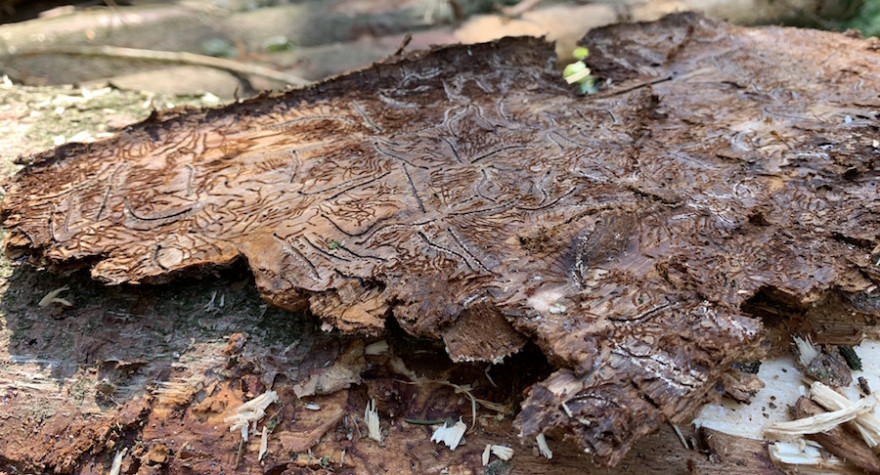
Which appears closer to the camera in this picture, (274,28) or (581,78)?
(581,78)

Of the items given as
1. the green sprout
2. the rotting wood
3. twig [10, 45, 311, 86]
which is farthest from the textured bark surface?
twig [10, 45, 311, 86]

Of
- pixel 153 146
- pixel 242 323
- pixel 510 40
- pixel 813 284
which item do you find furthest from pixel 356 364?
pixel 510 40

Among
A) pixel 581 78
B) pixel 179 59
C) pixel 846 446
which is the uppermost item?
pixel 581 78

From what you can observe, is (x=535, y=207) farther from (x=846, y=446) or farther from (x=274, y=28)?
(x=274, y=28)

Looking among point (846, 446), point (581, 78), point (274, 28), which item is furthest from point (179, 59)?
point (846, 446)

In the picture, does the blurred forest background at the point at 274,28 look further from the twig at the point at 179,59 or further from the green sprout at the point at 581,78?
the green sprout at the point at 581,78

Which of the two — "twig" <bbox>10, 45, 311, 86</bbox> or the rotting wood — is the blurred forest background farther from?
the rotting wood
